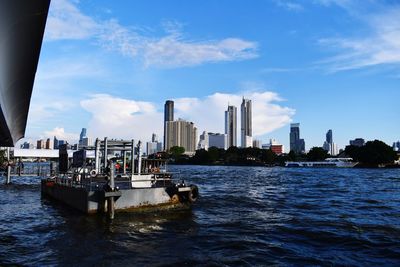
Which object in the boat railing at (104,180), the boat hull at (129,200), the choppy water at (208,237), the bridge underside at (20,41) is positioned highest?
the bridge underside at (20,41)

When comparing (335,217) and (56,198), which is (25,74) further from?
(335,217)

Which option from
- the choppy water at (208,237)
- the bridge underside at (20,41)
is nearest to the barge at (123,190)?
the choppy water at (208,237)

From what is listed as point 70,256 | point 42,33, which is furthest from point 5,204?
point 42,33

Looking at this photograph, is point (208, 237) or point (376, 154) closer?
point (208, 237)

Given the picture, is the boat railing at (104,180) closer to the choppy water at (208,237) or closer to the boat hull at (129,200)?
the boat hull at (129,200)

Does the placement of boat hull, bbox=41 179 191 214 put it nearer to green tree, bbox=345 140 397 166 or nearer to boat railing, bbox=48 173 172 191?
boat railing, bbox=48 173 172 191

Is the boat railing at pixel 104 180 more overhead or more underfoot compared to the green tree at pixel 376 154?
more underfoot

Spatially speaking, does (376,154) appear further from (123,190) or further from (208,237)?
(208,237)

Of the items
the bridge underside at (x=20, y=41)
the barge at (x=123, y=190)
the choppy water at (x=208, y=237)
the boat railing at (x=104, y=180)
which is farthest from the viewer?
the boat railing at (x=104, y=180)

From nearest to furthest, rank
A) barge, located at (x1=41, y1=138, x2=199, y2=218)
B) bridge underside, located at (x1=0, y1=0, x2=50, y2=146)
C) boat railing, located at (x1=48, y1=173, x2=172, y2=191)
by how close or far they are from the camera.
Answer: bridge underside, located at (x1=0, y1=0, x2=50, y2=146)
barge, located at (x1=41, y1=138, x2=199, y2=218)
boat railing, located at (x1=48, y1=173, x2=172, y2=191)

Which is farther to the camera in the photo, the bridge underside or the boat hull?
the boat hull

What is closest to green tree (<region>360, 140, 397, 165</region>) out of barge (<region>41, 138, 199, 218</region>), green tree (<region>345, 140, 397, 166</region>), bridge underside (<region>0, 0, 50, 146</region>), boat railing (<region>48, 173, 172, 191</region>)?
green tree (<region>345, 140, 397, 166</region>)

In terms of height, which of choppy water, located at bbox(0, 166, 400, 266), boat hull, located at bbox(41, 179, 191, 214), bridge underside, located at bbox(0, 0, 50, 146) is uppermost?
bridge underside, located at bbox(0, 0, 50, 146)

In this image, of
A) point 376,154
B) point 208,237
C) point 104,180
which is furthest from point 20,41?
point 376,154
